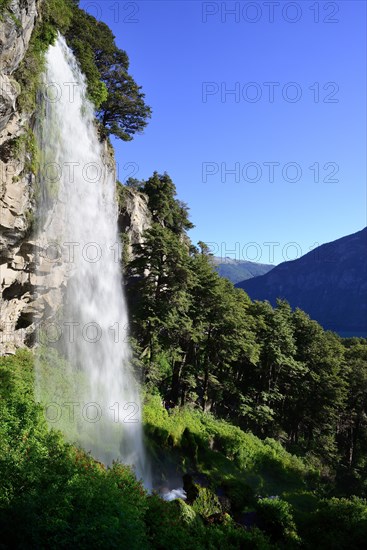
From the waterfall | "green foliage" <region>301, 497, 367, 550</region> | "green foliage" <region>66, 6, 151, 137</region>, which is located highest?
"green foliage" <region>66, 6, 151, 137</region>

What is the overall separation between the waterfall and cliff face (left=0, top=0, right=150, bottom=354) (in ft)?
1.39

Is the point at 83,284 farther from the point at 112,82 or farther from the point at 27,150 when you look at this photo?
the point at 112,82

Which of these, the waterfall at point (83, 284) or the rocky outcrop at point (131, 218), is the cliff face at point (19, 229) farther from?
the rocky outcrop at point (131, 218)

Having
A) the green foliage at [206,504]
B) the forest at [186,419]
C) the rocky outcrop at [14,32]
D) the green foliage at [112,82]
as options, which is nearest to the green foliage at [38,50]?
the forest at [186,419]

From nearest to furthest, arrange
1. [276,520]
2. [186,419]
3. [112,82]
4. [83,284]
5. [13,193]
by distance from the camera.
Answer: [276,520], [13,193], [83,284], [186,419], [112,82]

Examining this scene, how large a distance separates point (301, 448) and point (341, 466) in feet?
12.6

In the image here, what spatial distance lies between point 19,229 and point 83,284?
944 cm

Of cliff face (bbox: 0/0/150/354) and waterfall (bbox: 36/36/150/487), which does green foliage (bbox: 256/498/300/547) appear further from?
cliff face (bbox: 0/0/150/354)

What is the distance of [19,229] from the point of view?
18625 millimetres

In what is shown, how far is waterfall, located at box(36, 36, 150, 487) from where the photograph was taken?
20.5 meters

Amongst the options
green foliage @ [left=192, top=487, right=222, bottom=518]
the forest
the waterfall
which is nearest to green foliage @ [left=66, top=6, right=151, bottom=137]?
the forest

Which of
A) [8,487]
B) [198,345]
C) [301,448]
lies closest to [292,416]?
[301,448]

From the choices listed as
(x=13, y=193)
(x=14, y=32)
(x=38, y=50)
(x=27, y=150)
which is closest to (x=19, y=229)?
(x=13, y=193)

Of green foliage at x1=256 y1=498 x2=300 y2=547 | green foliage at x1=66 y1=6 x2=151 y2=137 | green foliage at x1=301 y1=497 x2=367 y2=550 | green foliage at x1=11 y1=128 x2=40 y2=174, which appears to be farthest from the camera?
green foliage at x1=66 y1=6 x2=151 y2=137
